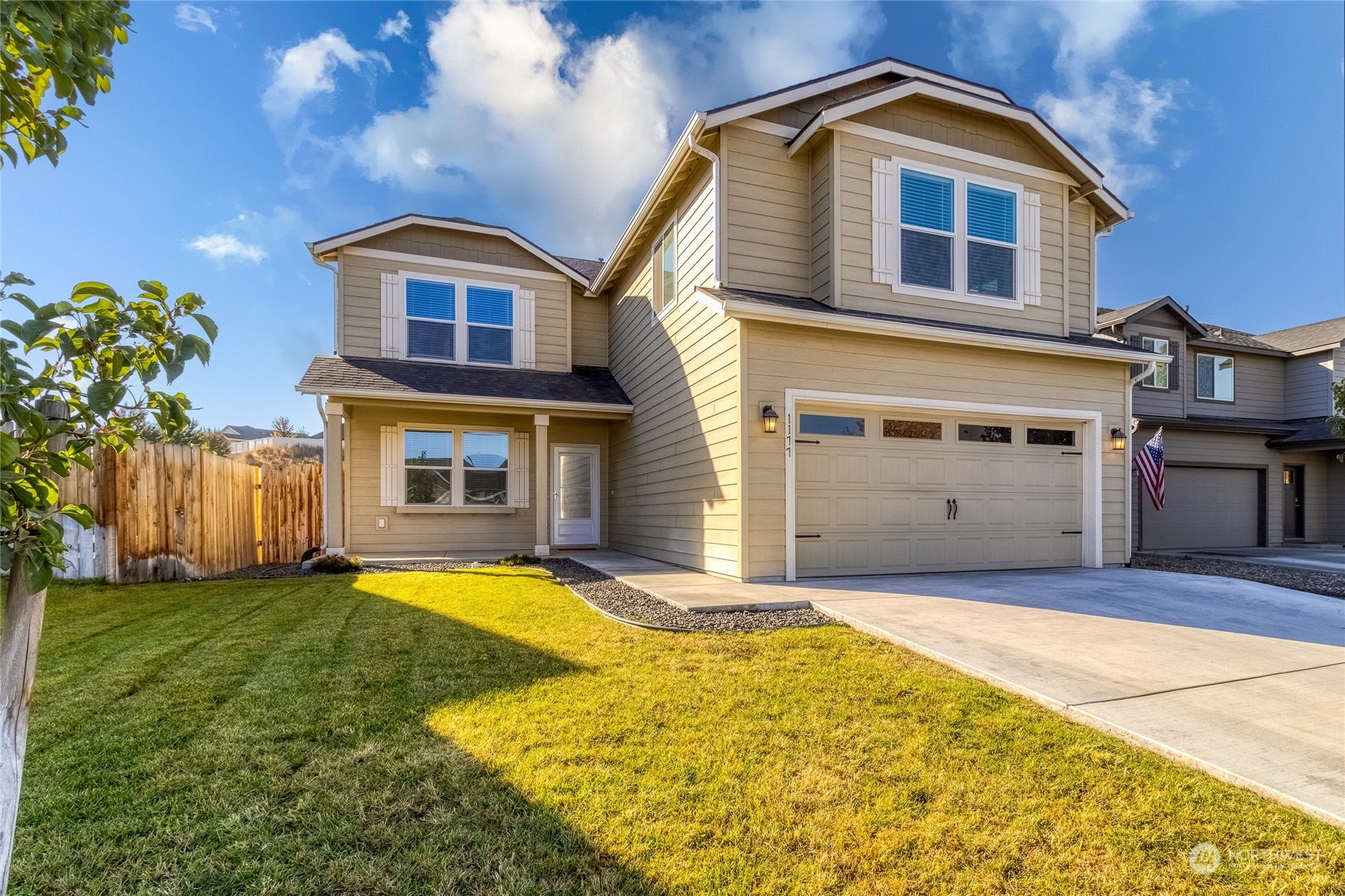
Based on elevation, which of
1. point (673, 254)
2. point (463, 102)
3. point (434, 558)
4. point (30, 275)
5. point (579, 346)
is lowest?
point (434, 558)

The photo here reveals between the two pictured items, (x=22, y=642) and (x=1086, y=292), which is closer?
(x=22, y=642)

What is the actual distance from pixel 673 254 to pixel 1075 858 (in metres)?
8.24

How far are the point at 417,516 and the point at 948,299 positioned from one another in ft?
30.1

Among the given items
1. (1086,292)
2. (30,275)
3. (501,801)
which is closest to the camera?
(30,275)

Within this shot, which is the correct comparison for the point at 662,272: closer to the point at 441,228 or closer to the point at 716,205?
the point at 716,205

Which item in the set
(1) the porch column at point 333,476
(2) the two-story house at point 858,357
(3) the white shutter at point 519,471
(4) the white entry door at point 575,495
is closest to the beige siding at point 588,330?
(4) the white entry door at point 575,495

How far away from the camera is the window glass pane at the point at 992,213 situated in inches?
316

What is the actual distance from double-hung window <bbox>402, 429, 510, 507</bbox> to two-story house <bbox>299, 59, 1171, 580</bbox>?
75cm

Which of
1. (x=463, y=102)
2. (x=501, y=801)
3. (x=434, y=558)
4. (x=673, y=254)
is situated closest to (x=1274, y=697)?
(x=501, y=801)

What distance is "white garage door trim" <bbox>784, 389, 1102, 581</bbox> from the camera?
269 inches

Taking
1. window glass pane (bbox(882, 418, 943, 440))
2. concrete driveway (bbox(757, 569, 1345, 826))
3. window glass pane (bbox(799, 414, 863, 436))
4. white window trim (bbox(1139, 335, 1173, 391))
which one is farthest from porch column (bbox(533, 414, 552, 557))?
white window trim (bbox(1139, 335, 1173, 391))

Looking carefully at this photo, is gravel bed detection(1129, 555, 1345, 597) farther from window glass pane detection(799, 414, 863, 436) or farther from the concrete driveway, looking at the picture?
window glass pane detection(799, 414, 863, 436)

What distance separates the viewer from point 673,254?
8.94 metres

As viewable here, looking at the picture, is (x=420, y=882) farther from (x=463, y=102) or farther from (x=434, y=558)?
(x=463, y=102)
